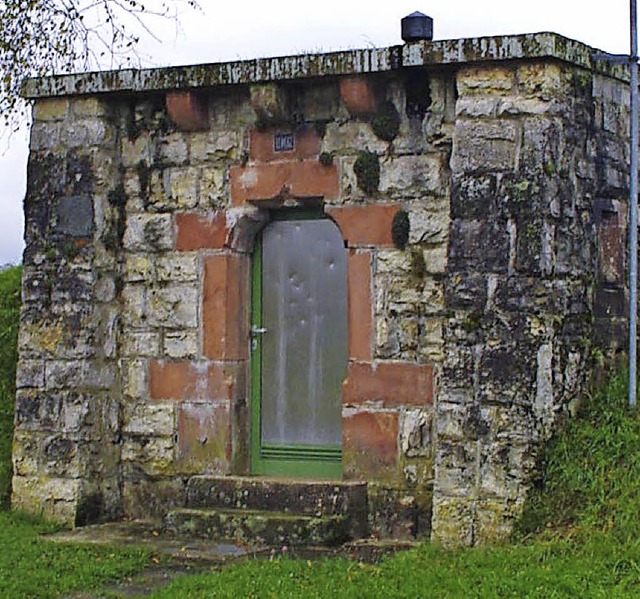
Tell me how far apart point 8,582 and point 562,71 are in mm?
4382

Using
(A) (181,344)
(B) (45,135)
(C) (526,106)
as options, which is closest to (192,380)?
(A) (181,344)

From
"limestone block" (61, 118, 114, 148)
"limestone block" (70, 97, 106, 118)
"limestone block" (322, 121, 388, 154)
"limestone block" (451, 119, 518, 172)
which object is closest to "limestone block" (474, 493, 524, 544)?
"limestone block" (451, 119, 518, 172)

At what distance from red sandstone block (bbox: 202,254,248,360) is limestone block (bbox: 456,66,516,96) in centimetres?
220

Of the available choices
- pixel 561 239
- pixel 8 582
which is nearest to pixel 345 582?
pixel 8 582

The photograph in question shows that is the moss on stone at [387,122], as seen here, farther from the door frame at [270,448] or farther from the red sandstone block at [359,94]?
Answer: the door frame at [270,448]

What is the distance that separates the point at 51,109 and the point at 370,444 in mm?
3461

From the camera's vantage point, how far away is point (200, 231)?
962cm

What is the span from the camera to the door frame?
30.6 feet

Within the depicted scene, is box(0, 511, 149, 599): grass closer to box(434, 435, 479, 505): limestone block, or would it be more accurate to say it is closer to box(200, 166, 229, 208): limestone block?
box(434, 435, 479, 505): limestone block

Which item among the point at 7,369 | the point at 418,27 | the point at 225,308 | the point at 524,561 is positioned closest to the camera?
the point at 524,561

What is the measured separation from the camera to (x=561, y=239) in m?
8.12

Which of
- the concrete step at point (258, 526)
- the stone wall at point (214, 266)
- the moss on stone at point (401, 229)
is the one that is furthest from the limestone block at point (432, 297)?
the concrete step at point (258, 526)

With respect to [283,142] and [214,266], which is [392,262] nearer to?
[283,142]

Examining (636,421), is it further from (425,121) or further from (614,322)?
(425,121)
